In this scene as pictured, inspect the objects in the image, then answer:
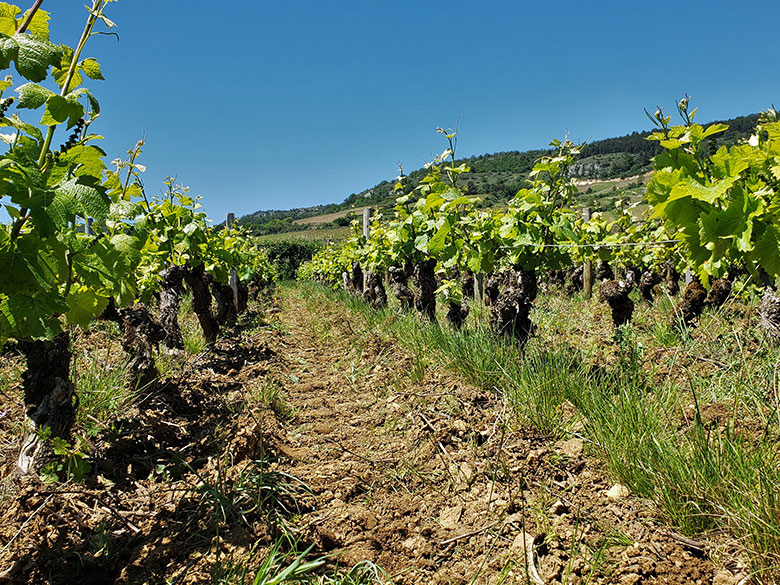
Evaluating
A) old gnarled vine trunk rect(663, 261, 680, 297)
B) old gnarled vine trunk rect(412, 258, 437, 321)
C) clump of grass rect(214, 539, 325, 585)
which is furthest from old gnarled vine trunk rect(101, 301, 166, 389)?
old gnarled vine trunk rect(663, 261, 680, 297)

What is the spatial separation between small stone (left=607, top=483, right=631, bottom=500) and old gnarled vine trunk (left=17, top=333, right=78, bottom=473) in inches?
108

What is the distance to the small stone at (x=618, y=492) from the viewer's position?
1.99m

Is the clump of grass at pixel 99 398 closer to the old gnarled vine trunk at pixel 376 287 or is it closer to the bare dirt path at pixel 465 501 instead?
the bare dirt path at pixel 465 501

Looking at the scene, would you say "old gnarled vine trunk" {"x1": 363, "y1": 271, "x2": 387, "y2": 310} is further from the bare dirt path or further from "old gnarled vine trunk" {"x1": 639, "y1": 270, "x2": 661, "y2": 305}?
the bare dirt path

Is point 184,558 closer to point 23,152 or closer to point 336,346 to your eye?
point 23,152

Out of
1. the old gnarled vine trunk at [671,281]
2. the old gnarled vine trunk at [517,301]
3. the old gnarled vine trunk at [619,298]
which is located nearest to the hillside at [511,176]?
the old gnarled vine trunk at [671,281]

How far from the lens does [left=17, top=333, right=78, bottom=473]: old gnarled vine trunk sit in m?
A: 2.37

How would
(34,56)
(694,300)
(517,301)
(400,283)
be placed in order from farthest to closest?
1. (400,283)
2. (694,300)
3. (517,301)
4. (34,56)

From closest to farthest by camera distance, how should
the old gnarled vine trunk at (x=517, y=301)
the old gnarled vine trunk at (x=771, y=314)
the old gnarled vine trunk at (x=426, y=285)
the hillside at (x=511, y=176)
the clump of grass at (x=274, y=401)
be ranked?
the clump of grass at (x=274, y=401)
the old gnarled vine trunk at (x=517, y=301)
the old gnarled vine trunk at (x=771, y=314)
the old gnarled vine trunk at (x=426, y=285)
the hillside at (x=511, y=176)

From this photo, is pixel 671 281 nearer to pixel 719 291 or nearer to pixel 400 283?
pixel 719 291

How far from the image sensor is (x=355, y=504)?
2346mm

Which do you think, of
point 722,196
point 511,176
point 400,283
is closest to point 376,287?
point 400,283

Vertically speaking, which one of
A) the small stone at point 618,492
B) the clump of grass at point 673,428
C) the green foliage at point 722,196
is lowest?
the small stone at point 618,492

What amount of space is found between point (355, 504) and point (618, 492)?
1.26 metres
